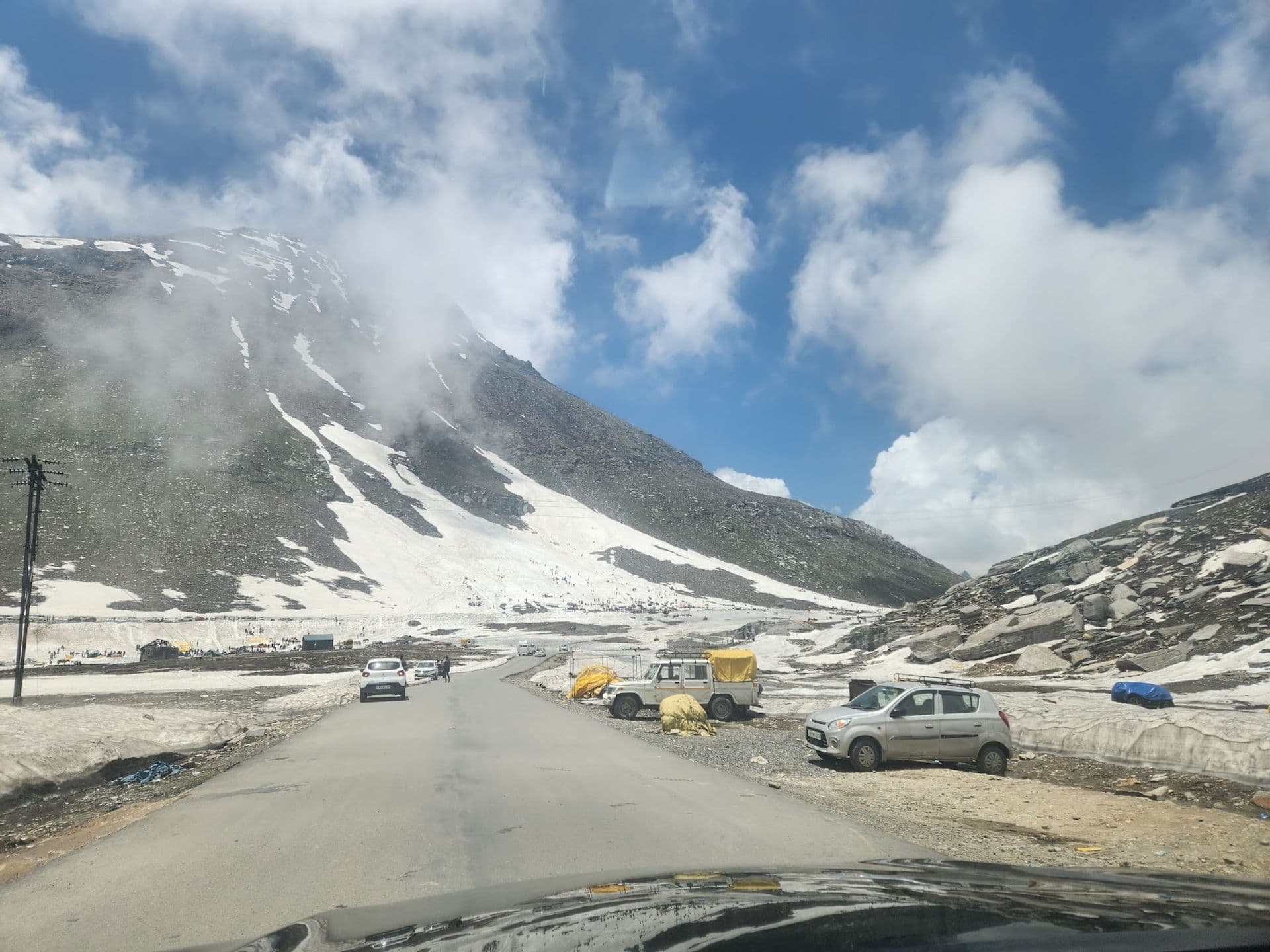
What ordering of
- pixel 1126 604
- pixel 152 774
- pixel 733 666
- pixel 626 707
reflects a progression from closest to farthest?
pixel 152 774 < pixel 626 707 < pixel 733 666 < pixel 1126 604

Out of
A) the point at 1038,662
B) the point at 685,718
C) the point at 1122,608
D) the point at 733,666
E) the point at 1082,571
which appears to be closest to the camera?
the point at 685,718

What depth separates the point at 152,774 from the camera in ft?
45.4

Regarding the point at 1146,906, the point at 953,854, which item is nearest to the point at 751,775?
the point at 953,854

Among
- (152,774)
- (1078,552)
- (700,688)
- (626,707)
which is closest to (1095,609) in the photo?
(1078,552)

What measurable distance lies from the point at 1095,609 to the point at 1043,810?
93.7 ft

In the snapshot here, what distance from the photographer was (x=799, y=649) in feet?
185

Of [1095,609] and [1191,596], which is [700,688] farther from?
[1191,596]

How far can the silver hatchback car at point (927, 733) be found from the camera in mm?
14227

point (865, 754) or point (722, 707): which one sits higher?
point (865, 754)

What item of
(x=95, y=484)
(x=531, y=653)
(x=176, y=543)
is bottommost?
(x=531, y=653)

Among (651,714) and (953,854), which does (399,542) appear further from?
(953,854)

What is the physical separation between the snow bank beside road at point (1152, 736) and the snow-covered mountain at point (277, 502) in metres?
88.6

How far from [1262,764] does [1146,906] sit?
10.0 m

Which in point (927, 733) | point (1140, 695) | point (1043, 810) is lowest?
point (1043, 810)
